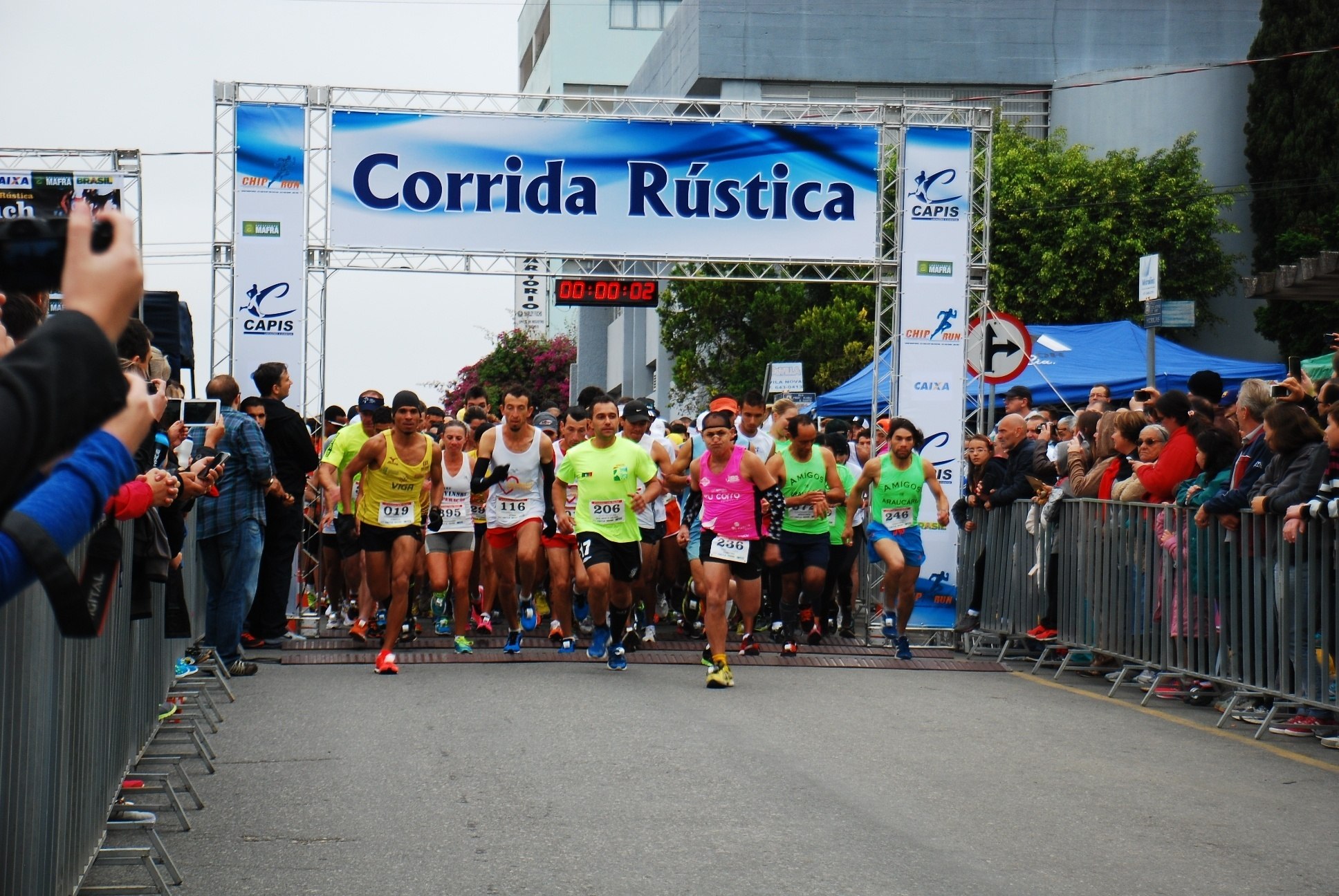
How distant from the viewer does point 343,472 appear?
45.0ft

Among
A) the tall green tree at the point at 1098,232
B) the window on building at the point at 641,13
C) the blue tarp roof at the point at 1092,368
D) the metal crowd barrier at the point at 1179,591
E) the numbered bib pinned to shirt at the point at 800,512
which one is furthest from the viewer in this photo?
Answer: the window on building at the point at 641,13

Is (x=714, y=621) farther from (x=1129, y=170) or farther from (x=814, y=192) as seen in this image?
(x=1129, y=170)

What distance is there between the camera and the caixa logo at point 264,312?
1562 cm

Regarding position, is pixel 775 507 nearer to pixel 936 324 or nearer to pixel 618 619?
pixel 618 619

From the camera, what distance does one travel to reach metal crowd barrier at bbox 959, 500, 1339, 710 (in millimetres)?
9414

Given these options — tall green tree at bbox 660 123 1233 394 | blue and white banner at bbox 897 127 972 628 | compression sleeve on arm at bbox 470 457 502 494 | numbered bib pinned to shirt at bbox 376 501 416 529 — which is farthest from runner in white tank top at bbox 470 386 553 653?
tall green tree at bbox 660 123 1233 394

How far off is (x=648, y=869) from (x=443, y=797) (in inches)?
65.9

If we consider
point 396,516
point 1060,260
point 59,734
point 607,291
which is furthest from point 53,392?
point 1060,260

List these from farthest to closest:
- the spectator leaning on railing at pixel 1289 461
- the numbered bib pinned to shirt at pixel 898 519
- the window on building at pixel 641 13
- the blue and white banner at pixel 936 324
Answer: the window on building at pixel 641 13
the blue and white banner at pixel 936 324
the numbered bib pinned to shirt at pixel 898 519
the spectator leaning on railing at pixel 1289 461

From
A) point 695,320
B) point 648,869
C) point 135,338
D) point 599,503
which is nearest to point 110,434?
point 648,869

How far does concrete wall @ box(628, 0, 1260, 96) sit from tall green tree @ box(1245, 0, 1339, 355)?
4.70 m

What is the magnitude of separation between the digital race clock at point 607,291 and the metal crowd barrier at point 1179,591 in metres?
4.16

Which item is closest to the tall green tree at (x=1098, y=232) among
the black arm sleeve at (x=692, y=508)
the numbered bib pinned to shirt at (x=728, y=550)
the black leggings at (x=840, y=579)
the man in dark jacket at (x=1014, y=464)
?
the black leggings at (x=840, y=579)

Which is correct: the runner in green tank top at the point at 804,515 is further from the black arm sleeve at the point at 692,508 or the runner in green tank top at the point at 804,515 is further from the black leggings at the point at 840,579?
the black arm sleeve at the point at 692,508
